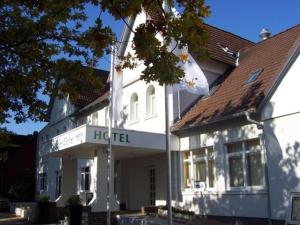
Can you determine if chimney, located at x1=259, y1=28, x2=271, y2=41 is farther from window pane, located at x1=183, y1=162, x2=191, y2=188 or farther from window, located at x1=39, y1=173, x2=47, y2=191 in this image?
window, located at x1=39, y1=173, x2=47, y2=191

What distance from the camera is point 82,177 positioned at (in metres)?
27.4

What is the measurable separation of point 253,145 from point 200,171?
3224mm

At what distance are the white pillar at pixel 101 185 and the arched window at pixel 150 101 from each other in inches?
163

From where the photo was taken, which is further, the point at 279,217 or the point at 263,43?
the point at 263,43

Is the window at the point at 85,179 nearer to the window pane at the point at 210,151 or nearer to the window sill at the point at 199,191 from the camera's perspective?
the window sill at the point at 199,191

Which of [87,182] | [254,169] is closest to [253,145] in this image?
[254,169]

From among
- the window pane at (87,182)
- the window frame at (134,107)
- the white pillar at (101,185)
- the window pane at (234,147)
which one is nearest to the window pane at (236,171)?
the window pane at (234,147)

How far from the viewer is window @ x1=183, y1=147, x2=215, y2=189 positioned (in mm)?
17859

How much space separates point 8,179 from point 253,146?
100 feet

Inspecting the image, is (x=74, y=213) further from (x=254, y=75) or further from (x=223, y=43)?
(x=223, y=43)

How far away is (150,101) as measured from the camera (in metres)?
22.1

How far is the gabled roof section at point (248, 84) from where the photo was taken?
1596 centimetres

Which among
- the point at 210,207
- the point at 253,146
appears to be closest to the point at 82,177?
the point at 210,207

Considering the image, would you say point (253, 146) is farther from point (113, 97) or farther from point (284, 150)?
point (113, 97)
